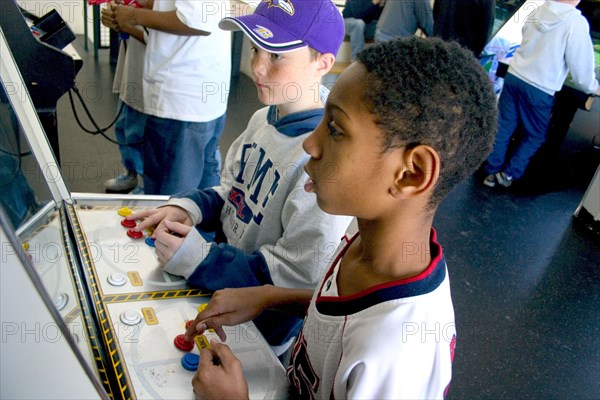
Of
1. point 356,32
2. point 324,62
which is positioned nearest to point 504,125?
point 356,32

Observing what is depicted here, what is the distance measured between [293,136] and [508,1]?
3242 mm

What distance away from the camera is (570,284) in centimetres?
254

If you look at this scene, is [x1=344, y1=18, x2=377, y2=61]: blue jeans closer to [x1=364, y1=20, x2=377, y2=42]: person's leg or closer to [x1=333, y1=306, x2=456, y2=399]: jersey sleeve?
[x1=364, y1=20, x2=377, y2=42]: person's leg

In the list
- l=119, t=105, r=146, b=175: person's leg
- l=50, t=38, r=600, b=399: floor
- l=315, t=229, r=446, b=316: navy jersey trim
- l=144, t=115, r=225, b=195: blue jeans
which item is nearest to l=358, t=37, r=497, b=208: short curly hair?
l=315, t=229, r=446, b=316: navy jersey trim

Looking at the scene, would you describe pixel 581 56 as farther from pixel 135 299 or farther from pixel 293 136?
pixel 135 299

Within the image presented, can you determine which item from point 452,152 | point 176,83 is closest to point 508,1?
point 176,83

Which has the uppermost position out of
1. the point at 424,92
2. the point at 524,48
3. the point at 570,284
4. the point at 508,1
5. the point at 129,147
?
the point at 424,92

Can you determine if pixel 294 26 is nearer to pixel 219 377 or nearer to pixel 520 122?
pixel 219 377

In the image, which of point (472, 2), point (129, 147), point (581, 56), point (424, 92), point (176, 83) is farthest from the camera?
point (472, 2)

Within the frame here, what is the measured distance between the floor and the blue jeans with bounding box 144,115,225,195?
906 millimetres

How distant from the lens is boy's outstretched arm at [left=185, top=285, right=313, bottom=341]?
2.54 feet

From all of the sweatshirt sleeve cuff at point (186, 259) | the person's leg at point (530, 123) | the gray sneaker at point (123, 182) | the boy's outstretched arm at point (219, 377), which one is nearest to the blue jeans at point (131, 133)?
the gray sneaker at point (123, 182)

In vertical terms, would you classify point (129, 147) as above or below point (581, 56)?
below

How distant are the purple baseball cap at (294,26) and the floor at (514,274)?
1.37m
